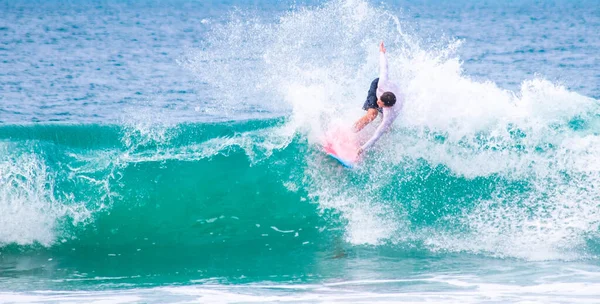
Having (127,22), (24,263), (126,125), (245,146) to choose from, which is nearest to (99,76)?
(126,125)

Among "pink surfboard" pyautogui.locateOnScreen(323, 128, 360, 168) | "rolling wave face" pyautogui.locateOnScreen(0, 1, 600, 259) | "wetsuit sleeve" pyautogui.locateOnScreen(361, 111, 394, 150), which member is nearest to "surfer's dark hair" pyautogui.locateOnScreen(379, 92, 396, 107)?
"wetsuit sleeve" pyautogui.locateOnScreen(361, 111, 394, 150)

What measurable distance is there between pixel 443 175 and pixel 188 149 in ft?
15.0

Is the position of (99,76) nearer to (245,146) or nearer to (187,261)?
(245,146)

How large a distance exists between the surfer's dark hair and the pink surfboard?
1136mm

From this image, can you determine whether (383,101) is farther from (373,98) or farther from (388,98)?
(373,98)

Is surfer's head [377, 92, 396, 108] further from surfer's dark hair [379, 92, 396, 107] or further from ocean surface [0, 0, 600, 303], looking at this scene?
ocean surface [0, 0, 600, 303]

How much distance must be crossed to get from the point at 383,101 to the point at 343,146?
131 centimetres

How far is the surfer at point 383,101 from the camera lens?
10.2 meters

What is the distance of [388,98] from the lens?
33.3ft

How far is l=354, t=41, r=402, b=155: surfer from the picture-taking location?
10227 mm

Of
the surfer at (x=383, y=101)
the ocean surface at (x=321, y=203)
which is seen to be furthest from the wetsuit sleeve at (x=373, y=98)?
the ocean surface at (x=321, y=203)

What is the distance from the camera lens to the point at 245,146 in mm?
13148

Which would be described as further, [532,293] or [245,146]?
[245,146]

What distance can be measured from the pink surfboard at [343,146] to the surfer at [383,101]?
339 millimetres
